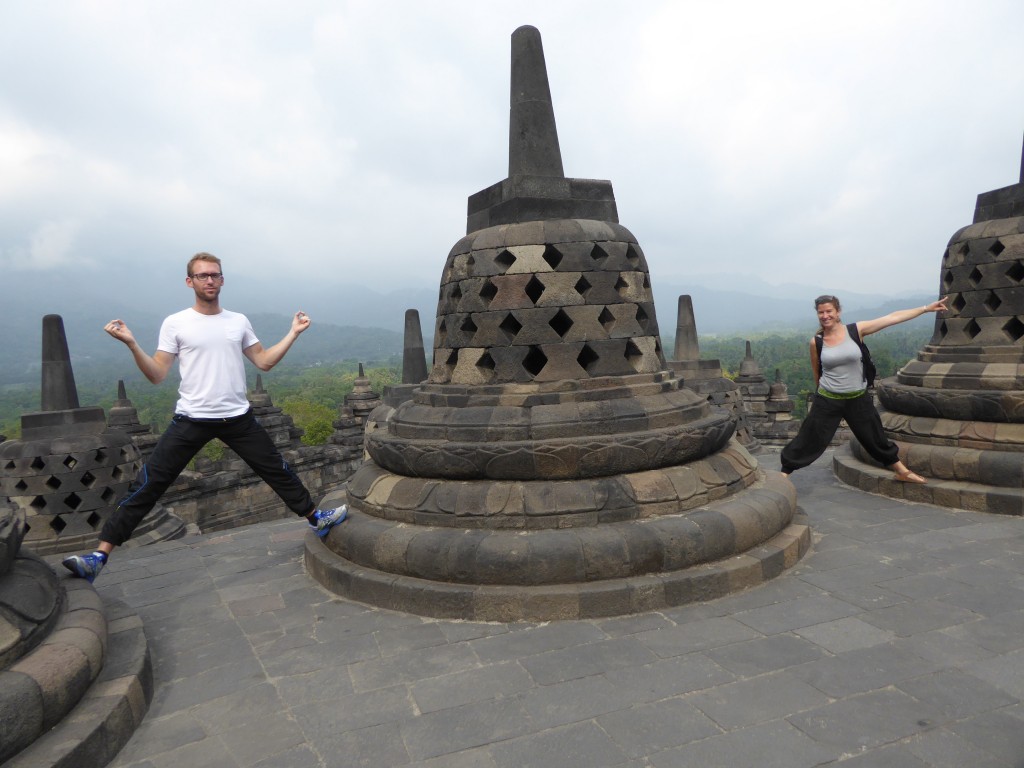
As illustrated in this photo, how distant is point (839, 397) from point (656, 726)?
3771mm

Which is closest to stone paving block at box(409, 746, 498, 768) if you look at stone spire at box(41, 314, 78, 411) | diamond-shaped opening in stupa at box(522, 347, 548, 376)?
diamond-shaped opening in stupa at box(522, 347, 548, 376)

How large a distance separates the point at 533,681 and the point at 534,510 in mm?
1216

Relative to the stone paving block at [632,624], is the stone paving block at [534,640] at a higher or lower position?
lower

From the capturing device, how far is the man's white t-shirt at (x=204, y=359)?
3.86 m

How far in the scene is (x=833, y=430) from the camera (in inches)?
218

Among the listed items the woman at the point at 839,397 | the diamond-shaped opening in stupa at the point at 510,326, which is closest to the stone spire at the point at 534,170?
the diamond-shaped opening in stupa at the point at 510,326

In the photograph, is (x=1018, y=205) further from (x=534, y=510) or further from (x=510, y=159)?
(x=534, y=510)

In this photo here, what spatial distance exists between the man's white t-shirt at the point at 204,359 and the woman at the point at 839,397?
439cm

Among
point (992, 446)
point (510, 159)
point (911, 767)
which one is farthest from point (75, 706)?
point (992, 446)

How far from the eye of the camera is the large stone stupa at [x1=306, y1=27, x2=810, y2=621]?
377 centimetres

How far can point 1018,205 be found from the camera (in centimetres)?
594

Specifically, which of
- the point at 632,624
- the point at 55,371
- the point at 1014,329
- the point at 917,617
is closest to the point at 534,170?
the point at 632,624

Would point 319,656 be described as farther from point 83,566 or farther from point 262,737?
point 83,566

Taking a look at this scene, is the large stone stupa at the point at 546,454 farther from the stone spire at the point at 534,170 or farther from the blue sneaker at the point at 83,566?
the blue sneaker at the point at 83,566
